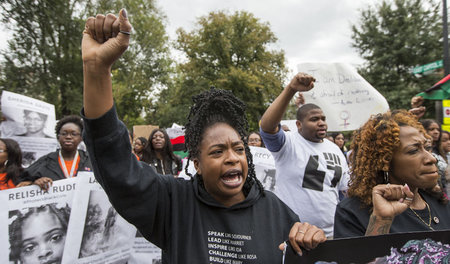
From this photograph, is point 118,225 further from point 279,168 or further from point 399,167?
point 399,167

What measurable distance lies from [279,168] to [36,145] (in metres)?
3.61

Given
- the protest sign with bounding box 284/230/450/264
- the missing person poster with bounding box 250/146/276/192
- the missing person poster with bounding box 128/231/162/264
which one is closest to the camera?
the protest sign with bounding box 284/230/450/264

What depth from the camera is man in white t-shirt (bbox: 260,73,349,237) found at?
295cm

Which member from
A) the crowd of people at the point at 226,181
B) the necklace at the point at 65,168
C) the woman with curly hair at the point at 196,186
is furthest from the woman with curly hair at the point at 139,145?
the woman with curly hair at the point at 196,186

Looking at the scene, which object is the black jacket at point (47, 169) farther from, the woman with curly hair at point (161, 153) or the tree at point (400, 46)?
the tree at point (400, 46)

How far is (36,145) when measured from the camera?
474 cm

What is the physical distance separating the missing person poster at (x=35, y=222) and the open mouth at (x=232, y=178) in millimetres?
1851

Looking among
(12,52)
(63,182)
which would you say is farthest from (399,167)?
(12,52)

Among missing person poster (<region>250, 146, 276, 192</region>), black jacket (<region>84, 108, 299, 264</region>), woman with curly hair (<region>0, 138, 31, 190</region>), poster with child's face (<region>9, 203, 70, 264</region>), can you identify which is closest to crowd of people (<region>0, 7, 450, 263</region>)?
black jacket (<region>84, 108, 299, 264</region>)

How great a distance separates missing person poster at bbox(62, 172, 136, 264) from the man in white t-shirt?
1507 millimetres

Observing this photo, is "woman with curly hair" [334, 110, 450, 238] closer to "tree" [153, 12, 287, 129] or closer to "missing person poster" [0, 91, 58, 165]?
"missing person poster" [0, 91, 58, 165]

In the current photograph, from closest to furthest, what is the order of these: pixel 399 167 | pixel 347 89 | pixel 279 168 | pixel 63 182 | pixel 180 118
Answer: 1. pixel 399 167
2. pixel 63 182
3. pixel 279 168
4. pixel 347 89
5. pixel 180 118

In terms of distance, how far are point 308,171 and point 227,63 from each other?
24472mm

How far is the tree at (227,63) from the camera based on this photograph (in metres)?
25.5
